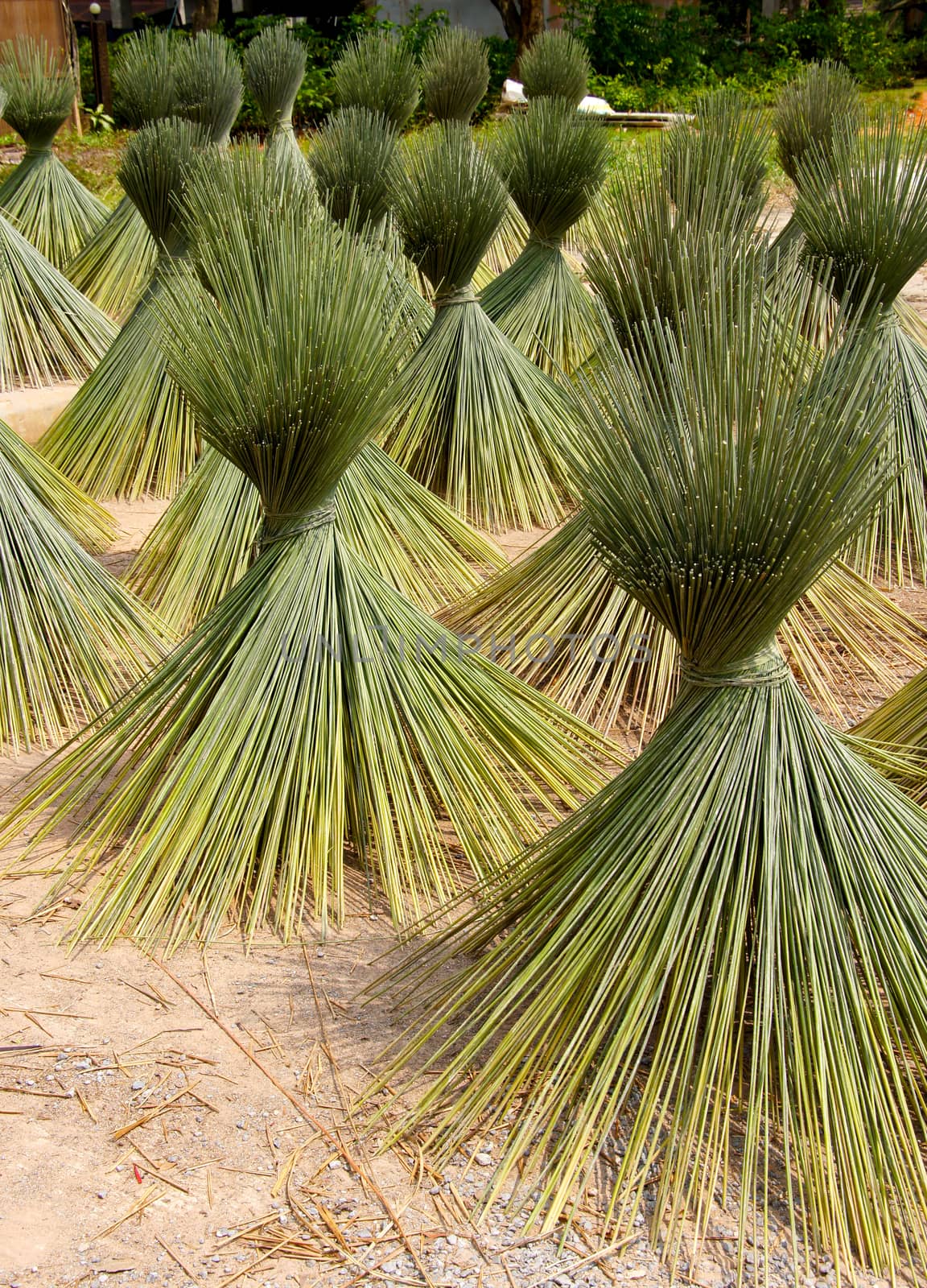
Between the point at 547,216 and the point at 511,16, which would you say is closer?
the point at 547,216

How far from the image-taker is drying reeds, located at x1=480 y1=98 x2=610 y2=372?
4672 mm

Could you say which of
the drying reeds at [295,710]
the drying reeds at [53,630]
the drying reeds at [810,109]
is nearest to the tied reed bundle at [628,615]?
the drying reeds at [295,710]

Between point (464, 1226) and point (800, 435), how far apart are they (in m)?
1.04

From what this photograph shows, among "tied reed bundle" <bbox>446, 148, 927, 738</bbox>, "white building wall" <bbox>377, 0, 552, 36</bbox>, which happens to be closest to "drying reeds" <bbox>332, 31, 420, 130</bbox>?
"tied reed bundle" <bbox>446, 148, 927, 738</bbox>

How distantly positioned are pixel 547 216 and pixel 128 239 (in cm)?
197

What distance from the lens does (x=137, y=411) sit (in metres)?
4.36

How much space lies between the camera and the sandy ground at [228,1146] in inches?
61.4

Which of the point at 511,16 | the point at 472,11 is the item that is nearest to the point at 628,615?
the point at 511,16

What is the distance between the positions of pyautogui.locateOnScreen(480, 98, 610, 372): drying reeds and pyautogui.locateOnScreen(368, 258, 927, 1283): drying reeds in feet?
9.63

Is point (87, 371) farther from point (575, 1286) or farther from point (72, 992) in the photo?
point (575, 1286)

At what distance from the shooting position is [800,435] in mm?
1681

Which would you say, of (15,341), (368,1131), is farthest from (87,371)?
(368,1131)

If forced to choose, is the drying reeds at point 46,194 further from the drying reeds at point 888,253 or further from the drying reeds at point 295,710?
the drying reeds at point 295,710

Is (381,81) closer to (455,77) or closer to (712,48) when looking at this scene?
(455,77)
